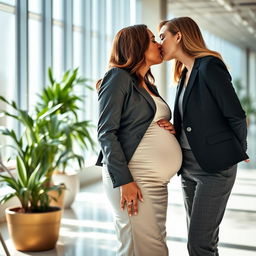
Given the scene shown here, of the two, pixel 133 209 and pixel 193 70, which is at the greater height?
pixel 193 70

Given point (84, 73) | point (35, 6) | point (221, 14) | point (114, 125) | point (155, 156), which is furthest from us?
point (221, 14)

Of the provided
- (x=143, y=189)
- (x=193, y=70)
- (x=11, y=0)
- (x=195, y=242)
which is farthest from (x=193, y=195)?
(x=11, y=0)

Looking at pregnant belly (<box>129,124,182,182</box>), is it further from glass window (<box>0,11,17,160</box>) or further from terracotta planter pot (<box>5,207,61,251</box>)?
glass window (<box>0,11,17,160</box>)

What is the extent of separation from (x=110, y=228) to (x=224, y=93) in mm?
2401

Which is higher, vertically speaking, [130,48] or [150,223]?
[130,48]

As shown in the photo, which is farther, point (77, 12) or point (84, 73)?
point (84, 73)

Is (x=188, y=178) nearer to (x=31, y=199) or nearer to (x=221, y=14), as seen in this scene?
(x=31, y=199)

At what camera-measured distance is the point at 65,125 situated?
4238 mm

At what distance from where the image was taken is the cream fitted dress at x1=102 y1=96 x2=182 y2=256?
219cm

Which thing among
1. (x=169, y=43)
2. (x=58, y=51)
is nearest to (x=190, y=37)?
(x=169, y=43)

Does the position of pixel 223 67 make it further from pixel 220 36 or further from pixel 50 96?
pixel 220 36

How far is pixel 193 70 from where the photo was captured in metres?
2.40

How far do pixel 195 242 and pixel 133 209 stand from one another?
0.42 meters

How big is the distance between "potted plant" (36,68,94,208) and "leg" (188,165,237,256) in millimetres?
1757
